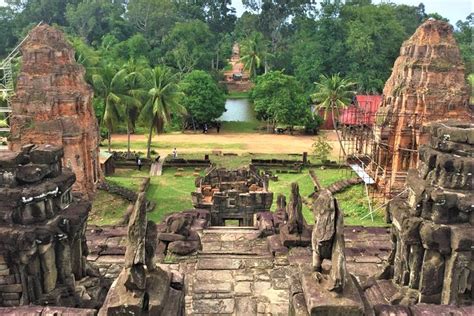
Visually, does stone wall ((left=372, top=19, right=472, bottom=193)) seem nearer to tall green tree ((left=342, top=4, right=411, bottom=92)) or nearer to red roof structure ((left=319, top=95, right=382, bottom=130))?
red roof structure ((left=319, top=95, right=382, bottom=130))

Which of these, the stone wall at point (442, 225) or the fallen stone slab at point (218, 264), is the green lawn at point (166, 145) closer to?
the fallen stone slab at point (218, 264)

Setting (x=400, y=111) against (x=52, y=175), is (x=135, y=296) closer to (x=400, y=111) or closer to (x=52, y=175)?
(x=52, y=175)

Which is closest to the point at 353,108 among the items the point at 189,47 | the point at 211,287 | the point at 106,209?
the point at 106,209

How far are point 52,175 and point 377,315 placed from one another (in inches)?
267

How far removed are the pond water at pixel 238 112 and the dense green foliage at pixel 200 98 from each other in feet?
24.9

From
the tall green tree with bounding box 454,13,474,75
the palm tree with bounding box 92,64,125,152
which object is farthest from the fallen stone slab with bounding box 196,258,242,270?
the tall green tree with bounding box 454,13,474,75

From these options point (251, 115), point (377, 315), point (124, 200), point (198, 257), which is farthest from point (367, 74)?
point (377, 315)

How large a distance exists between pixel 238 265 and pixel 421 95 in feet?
47.1

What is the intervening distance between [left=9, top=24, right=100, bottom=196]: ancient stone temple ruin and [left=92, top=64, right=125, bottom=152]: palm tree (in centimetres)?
708

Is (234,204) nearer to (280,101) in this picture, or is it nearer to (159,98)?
(159,98)

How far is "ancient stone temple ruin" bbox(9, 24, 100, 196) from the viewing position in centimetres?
2147

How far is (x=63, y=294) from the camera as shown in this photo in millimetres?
9336

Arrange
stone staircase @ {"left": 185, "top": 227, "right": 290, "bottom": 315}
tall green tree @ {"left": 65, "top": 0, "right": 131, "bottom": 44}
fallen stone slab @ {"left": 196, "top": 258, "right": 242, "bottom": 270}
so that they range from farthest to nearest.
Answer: tall green tree @ {"left": 65, "top": 0, "right": 131, "bottom": 44}
fallen stone slab @ {"left": 196, "top": 258, "right": 242, "bottom": 270}
stone staircase @ {"left": 185, "top": 227, "right": 290, "bottom": 315}

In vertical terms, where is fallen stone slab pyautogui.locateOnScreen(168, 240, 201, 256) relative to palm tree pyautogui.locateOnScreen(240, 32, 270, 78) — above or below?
below
